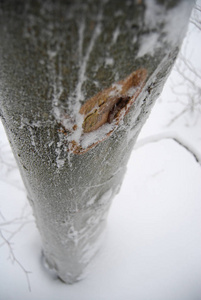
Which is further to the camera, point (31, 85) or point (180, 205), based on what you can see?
point (180, 205)

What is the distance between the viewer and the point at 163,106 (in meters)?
3.41

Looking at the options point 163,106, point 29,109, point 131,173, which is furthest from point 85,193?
point 163,106

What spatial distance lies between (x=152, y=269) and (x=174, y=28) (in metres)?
2.20

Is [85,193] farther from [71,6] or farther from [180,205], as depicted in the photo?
[180,205]

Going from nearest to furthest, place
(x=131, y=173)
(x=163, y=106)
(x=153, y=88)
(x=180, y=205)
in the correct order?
(x=153, y=88), (x=180, y=205), (x=131, y=173), (x=163, y=106)

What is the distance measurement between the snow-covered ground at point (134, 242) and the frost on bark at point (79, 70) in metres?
1.28

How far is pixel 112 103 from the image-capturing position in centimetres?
21

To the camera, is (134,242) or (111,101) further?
(134,242)

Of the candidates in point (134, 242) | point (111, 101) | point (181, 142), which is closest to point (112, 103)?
point (111, 101)

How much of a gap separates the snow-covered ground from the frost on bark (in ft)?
4.21

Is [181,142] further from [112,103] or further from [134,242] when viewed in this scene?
[112,103]

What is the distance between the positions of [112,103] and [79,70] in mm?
67

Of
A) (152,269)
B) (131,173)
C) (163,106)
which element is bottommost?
(152,269)

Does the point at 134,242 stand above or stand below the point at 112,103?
below
